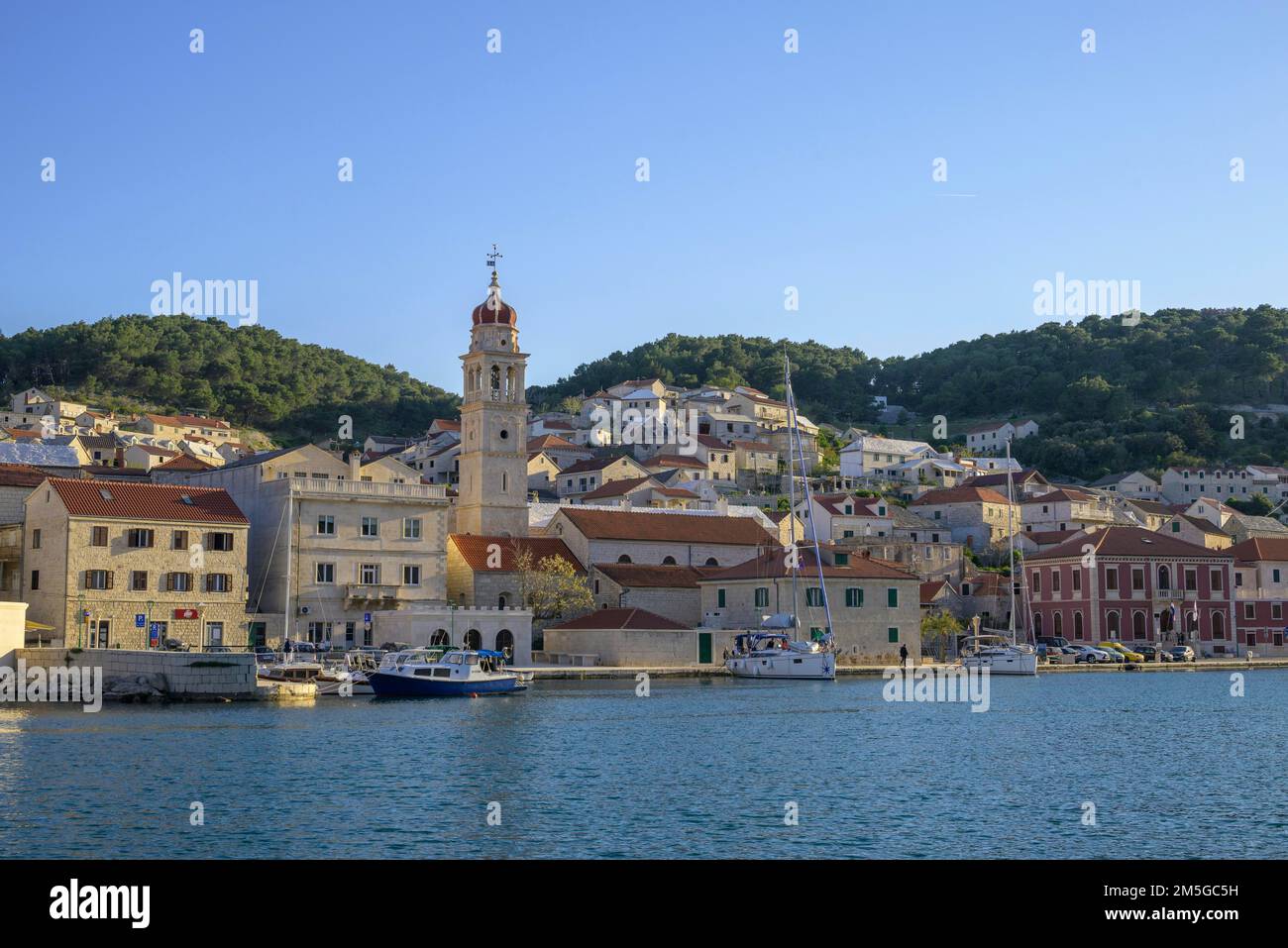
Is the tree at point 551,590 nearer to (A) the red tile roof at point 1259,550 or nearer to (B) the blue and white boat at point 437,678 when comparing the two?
(B) the blue and white boat at point 437,678

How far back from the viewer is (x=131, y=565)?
58.7 metres

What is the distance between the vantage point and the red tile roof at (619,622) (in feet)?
232

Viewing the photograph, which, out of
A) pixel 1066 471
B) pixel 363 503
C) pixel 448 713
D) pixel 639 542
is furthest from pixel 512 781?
pixel 1066 471

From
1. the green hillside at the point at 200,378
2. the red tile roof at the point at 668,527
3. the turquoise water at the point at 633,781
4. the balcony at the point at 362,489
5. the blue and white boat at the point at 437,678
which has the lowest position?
the turquoise water at the point at 633,781

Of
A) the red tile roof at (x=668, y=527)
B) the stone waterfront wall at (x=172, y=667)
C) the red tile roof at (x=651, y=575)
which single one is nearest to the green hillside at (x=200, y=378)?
the red tile roof at (x=668, y=527)

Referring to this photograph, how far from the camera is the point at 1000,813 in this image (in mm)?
26328

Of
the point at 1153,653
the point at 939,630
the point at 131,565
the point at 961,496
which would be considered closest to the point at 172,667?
the point at 131,565

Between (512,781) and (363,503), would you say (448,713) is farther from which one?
(363,503)

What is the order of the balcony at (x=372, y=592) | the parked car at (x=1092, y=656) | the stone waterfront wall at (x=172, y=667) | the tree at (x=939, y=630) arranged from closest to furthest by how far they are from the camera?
1. the stone waterfront wall at (x=172, y=667)
2. the balcony at (x=372, y=592)
3. the tree at (x=939, y=630)
4. the parked car at (x=1092, y=656)

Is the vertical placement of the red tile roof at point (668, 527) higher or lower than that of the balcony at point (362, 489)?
lower

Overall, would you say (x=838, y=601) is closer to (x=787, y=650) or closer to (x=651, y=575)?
(x=787, y=650)

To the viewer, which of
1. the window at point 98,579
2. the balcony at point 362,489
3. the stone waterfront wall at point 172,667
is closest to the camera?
the stone waterfront wall at point 172,667

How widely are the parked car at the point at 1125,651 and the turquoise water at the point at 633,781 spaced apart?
35.3 metres
